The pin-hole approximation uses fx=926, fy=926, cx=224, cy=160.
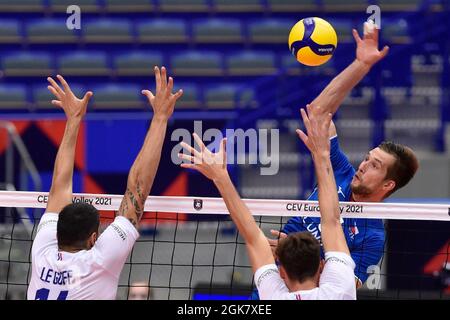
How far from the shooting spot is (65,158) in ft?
18.3

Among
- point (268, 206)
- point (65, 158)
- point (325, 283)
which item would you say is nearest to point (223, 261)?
point (268, 206)

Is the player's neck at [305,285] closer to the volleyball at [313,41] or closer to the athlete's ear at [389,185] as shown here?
the athlete's ear at [389,185]

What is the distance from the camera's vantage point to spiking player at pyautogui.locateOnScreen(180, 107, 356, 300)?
4.51 metres

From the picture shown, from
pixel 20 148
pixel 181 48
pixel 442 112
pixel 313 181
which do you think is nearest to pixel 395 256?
pixel 313 181

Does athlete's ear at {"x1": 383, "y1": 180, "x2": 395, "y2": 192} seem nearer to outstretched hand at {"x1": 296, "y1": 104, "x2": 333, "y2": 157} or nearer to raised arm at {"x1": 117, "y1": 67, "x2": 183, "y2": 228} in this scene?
outstretched hand at {"x1": 296, "y1": 104, "x2": 333, "y2": 157}

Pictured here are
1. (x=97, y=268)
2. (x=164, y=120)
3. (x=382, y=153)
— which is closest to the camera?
(x=97, y=268)

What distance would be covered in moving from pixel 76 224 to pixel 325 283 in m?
1.35

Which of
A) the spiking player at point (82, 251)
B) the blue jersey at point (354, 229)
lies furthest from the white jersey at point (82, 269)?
the blue jersey at point (354, 229)

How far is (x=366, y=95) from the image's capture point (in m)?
14.7

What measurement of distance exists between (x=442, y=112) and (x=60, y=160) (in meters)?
9.36

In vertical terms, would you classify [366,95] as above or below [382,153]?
above

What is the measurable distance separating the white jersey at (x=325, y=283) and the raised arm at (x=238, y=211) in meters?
0.08

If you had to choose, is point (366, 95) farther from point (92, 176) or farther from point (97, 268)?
point (97, 268)

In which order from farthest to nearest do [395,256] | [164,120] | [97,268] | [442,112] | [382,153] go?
[442,112] < [395,256] < [382,153] < [164,120] < [97,268]
